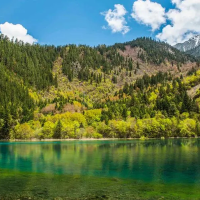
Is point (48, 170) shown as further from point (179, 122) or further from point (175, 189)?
point (179, 122)

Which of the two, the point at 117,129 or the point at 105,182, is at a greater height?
the point at 117,129

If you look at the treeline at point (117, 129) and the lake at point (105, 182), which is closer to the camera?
the lake at point (105, 182)

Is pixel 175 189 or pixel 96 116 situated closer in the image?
pixel 175 189

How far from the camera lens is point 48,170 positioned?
4394 cm

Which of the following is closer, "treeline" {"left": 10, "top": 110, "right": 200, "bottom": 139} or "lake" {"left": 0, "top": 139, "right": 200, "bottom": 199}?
"lake" {"left": 0, "top": 139, "right": 200, "bottom": 199}

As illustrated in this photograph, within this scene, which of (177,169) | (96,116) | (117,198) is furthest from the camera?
(96,116)

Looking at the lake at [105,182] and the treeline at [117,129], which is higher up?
the treeline at [117,129]

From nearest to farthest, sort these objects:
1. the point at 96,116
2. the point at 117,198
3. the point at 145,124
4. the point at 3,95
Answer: the point at 117,198, the point at 145,124, the point at 96,116, the point at 3,95

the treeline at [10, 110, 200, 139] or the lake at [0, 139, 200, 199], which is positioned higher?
the treeline at [10, 110, 200, 139]

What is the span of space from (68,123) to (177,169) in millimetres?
128558

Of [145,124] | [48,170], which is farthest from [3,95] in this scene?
[48,170]

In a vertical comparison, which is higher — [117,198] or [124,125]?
[124,125]

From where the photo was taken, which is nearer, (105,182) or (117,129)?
(105,182)

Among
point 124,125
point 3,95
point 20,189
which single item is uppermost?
point 3,95
